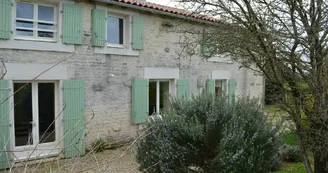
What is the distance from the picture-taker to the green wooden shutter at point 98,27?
304 inches

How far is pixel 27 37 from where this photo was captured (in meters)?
6.78

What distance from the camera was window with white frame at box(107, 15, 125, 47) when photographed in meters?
8.35

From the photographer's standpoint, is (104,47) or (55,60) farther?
(104,47)

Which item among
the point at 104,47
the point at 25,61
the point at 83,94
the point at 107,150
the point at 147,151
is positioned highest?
the point at 104,47

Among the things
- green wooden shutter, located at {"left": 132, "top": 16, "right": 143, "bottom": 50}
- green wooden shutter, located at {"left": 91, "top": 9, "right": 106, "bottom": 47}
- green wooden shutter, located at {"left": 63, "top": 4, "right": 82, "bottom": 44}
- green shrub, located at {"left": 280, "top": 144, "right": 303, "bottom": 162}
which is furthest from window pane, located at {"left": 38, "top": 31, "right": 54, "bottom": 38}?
green shrub, located at {"left": 280, "top": 144, "right": 303, "bottom": 162}

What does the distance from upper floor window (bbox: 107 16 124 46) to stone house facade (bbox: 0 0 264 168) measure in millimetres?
31

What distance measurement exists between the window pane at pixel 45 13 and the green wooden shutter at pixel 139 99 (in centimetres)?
298

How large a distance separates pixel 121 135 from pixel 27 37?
3.87m

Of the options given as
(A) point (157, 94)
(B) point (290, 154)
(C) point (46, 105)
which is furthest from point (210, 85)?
(C) point (46, 105)

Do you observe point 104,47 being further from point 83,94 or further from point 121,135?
point 121,135

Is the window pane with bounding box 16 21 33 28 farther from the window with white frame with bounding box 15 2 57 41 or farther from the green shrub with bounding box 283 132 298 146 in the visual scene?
the green shrub with bounding box 283 132 298 146

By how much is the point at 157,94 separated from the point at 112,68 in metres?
2.05

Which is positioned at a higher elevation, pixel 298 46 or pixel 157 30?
pixel 157 30

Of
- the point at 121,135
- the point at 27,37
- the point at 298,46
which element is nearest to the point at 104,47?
the point at 27,37
